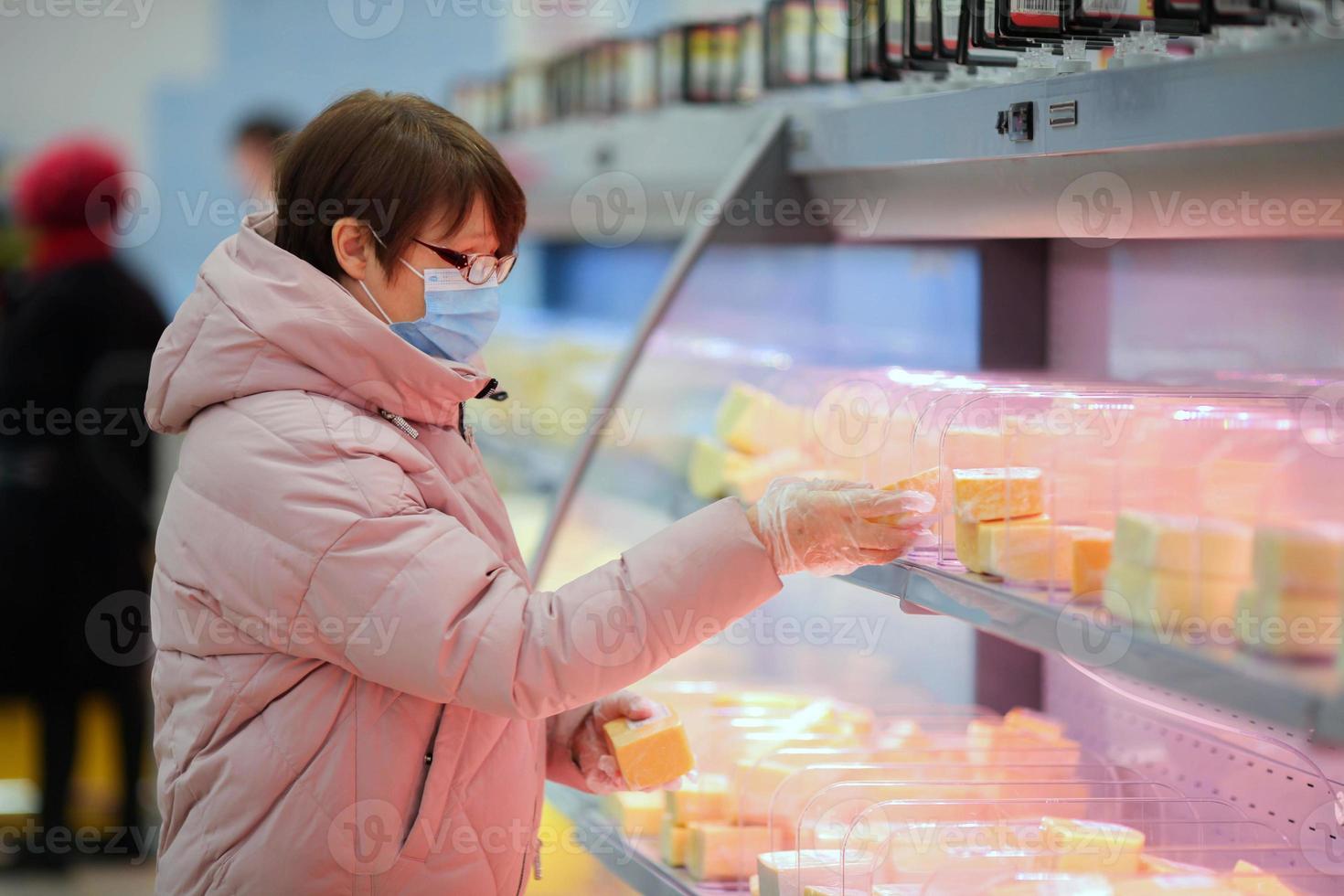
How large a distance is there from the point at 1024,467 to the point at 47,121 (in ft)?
25.2

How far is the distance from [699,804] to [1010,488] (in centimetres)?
98

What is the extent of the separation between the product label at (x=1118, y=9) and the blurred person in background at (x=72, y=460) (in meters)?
3.87

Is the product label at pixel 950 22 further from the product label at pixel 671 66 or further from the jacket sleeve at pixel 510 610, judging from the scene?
the product label at pixel 671 66

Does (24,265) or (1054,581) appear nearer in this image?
(1054,581)

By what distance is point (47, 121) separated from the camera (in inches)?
315

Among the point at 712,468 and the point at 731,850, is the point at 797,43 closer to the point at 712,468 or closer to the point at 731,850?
the point at 712,468

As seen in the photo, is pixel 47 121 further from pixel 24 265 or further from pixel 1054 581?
pixel 1054 581

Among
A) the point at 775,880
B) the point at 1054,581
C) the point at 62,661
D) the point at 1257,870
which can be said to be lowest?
the point at 62,661

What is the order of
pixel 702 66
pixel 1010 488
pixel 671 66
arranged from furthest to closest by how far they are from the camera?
pixel 671 66 < pixel 702 66 < pixel 1010 488

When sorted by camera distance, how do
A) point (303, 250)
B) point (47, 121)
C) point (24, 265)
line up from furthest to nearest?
point (47, 121) → point (24, 265) → point (303, 250)

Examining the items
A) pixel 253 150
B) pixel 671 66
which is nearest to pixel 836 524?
pixel 671 66

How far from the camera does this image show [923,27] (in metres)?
2.15

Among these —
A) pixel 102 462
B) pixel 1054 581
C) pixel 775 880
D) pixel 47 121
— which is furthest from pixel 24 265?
pixel 1054 581

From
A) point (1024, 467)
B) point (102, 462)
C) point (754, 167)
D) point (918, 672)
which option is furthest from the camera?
point (102, 462)
